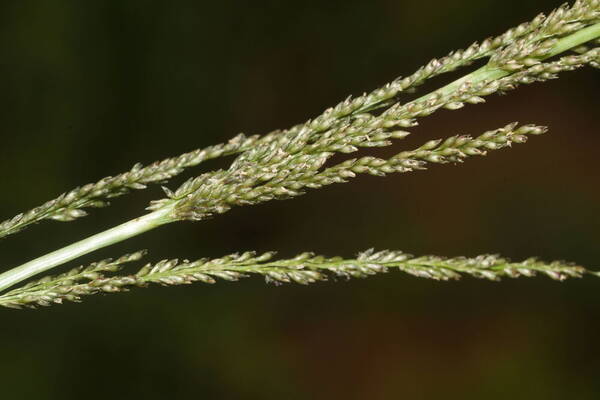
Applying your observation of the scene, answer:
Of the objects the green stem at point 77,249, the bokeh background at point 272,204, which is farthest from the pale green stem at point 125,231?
the bokeh background at point 272,204

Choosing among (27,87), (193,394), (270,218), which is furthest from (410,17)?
(193,394)

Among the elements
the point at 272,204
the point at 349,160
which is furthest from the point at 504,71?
the point at 272,204

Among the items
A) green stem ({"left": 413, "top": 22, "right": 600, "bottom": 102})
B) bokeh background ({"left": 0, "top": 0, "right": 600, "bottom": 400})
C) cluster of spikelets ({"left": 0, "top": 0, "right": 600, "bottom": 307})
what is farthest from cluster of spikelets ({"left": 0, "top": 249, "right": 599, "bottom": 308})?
bokeh background ({"left": 0, "top": 0, "right": 600, "bottom": 400})

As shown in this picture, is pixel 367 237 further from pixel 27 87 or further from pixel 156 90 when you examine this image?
pixel 27 87

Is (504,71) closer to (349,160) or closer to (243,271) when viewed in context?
(349,160)

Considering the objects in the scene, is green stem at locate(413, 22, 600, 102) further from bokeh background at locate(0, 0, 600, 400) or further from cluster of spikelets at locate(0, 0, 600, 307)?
bokeh background at locate(0, 0, 600, 400)

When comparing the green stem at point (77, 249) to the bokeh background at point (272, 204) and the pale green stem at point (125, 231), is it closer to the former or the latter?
the pale green stem at point (125, 231)

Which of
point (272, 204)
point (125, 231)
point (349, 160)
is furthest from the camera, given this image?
point (272, 204)

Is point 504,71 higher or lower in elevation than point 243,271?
higher
